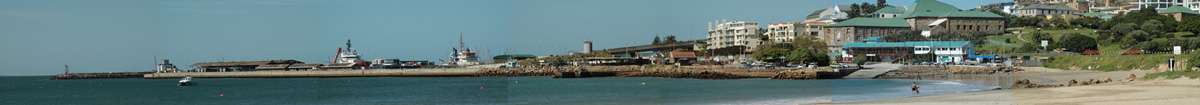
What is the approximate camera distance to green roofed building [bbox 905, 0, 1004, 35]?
4554 inches

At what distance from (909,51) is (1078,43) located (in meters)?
12.8

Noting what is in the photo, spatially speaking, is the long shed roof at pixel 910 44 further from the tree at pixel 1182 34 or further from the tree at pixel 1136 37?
the tree at pixel 1182 34

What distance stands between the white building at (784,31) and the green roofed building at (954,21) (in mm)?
8658

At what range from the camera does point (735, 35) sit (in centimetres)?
13100

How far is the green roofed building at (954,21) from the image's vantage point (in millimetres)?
115675

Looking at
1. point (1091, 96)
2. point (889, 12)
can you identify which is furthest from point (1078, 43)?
point (1091, 96)

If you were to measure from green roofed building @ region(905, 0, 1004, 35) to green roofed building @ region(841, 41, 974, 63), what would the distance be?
10.9 metres

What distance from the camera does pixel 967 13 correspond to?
120m

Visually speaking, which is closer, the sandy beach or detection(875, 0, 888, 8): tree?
the sandy beach

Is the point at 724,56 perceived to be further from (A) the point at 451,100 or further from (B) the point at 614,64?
(A) the point at 451,100

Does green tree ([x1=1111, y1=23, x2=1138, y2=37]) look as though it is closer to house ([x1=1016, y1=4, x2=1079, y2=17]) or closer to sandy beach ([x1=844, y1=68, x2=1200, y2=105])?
house ([x1=1016, y1=4, x2=1079, y2=17])

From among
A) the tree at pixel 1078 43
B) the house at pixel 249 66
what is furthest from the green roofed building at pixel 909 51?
the house at pixel 249 66

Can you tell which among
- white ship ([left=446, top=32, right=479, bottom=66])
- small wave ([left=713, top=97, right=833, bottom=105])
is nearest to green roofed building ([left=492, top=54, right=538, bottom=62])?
white ship ([left=446, top=32, right=479, bottom=66])

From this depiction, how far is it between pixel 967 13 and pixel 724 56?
20059 mm
